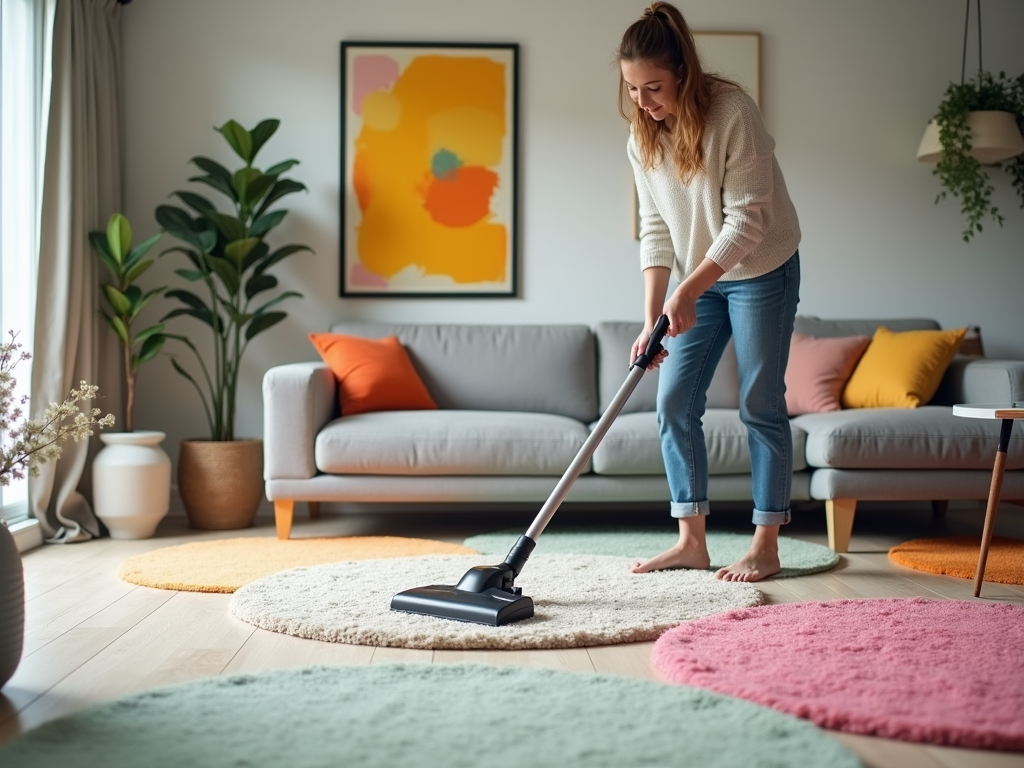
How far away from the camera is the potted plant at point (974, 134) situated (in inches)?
154

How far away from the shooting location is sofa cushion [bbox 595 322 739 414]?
3666mm

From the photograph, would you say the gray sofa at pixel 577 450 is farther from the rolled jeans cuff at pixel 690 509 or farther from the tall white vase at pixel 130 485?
the rolled jeans cuff at pixel 690 509

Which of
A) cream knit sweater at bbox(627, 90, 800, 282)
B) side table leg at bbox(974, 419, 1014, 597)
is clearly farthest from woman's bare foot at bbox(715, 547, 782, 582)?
cream knit sweater at bbox(627, 90, 800, 282)

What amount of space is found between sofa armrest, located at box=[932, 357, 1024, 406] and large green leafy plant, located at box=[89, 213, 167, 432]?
265cm

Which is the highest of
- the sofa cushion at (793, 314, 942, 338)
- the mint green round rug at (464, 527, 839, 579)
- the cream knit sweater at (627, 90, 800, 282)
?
the cream knit sweater at (627, 90, 800, 282)

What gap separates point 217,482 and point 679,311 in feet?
6.30

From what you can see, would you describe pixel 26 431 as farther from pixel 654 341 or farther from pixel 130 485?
pixel 130 485

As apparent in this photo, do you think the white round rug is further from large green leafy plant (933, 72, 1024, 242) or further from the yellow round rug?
large green leafy plant (933, 72, 1024, 242)

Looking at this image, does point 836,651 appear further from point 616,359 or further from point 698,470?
point 616,359

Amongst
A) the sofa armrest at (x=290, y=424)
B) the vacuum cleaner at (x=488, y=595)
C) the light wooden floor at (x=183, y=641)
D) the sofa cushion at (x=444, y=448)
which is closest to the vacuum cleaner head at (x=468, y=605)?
the vacuum cleaner at (x=488, y=595)

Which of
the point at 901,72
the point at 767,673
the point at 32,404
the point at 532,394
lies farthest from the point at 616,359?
the point at 767,673

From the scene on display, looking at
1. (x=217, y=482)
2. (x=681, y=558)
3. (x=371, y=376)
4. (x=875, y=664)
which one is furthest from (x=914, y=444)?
(x=217, y=482)

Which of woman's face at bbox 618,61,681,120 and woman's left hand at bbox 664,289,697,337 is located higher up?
woman's face at bbox 618,61,681,120

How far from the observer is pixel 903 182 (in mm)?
4164
